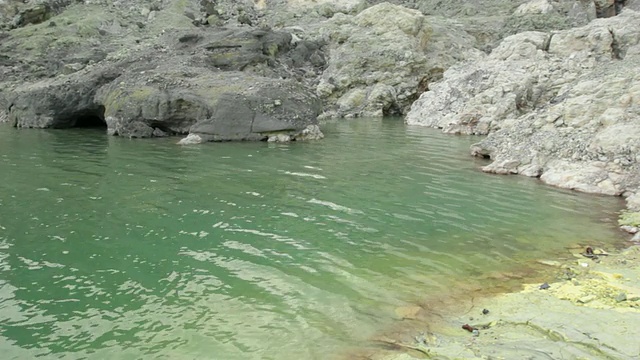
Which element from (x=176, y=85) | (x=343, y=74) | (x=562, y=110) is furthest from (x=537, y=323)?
(x=343, y=74)

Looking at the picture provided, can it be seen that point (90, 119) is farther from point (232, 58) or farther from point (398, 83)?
point (398, 83)

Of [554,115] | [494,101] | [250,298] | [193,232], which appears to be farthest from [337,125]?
[250,298]

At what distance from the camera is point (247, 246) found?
31.1 ft

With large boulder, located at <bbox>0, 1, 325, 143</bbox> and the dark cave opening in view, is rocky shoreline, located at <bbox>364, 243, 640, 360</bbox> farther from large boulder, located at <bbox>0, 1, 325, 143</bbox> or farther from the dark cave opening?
the dark cave opening

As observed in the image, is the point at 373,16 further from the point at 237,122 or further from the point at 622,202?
the point at 622,202

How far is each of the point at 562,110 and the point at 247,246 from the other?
1407 centimetres

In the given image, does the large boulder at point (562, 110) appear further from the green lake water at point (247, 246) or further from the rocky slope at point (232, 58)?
the rocky slope at point (232, 58)

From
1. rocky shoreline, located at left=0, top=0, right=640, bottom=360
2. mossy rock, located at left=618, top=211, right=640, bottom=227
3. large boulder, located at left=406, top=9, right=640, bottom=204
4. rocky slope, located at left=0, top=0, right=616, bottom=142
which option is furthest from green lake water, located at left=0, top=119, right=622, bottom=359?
rocky slope, located at left=0, top=0, right=616, bottom=142

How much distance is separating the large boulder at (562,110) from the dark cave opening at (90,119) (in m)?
22.6

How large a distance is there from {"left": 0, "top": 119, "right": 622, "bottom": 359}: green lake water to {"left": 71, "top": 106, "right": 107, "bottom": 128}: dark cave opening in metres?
14.1

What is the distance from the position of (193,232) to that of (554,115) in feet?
47.2

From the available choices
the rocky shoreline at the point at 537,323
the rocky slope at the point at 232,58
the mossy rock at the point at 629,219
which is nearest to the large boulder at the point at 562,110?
the mossy rock at the point at 629,219

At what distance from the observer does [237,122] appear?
81.9 feet

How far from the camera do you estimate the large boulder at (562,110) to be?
595 inches
